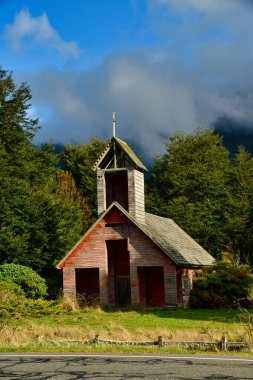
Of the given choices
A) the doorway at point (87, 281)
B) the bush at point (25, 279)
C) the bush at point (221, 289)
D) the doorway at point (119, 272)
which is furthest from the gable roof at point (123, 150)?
the bush at point (221, 289)

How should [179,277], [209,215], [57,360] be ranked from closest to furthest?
[57,360], [179,277], [209,215]

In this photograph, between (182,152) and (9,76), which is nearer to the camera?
(9,76)

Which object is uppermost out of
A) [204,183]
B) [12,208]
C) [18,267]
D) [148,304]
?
[204,183]

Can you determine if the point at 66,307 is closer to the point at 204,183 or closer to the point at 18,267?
the point at 18,267

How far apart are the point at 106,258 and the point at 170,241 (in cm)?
462

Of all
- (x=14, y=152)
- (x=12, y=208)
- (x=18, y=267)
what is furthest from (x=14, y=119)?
(x=18, y=267)

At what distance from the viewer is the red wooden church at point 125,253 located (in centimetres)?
3375

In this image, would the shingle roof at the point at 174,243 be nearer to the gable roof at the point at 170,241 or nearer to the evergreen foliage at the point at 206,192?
the gable roof at the point at 170,241

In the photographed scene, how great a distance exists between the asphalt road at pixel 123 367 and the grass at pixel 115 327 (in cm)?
172

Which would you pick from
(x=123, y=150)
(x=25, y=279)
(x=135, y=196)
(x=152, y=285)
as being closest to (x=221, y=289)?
(x=152, y=285)

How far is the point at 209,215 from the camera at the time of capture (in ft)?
195

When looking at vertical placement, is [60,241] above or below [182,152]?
below

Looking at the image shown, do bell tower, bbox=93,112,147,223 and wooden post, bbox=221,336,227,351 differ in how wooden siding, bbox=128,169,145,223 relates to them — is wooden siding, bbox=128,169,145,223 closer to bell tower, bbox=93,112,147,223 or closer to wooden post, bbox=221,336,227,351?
bell tower, bbox=93,112,147,223

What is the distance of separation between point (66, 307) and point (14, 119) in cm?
2149
